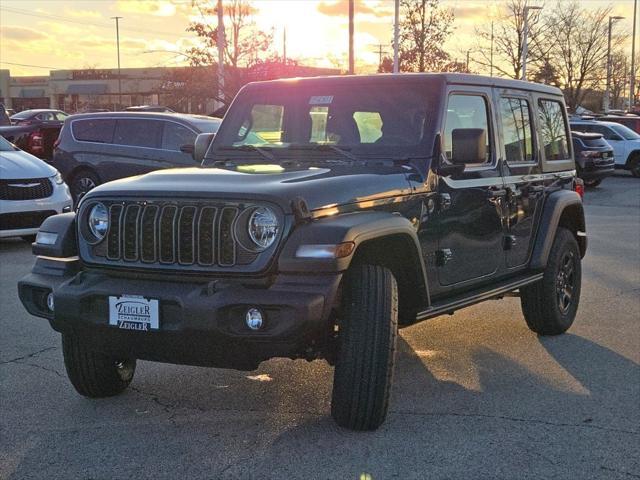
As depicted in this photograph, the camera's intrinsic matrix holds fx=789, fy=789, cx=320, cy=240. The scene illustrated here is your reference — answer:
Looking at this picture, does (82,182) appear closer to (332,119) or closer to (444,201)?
(332,119)

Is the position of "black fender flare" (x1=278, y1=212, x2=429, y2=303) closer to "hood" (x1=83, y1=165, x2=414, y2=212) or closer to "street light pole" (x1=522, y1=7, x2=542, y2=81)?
"hood" (x1=83, y1=165, x2=414, y2=212)

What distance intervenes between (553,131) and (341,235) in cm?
329

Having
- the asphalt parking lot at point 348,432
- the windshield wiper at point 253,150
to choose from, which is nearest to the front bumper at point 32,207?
the asphalt parking lot at point 348,432

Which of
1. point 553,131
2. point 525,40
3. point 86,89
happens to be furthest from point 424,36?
point 86,89

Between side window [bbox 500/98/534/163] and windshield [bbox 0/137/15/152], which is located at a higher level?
side window [bbox 500/98/534/163]

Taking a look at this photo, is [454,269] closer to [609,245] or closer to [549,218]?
[549,218]

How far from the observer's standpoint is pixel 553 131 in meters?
6.24

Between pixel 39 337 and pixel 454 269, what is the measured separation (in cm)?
317

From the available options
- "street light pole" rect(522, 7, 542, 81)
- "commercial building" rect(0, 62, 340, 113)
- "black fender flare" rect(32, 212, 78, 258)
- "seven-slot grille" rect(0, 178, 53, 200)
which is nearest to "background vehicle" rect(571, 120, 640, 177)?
"street light pole" rect(522, 7, 542, 81)

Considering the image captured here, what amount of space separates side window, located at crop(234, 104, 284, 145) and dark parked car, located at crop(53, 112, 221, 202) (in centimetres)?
669

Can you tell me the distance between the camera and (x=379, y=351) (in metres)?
3.75

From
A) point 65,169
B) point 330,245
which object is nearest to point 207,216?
point 330,245

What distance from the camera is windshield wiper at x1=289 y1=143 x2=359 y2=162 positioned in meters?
4.69

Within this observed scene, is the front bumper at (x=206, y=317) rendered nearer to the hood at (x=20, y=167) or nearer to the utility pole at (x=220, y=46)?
the hood at (x=20, y=167)
